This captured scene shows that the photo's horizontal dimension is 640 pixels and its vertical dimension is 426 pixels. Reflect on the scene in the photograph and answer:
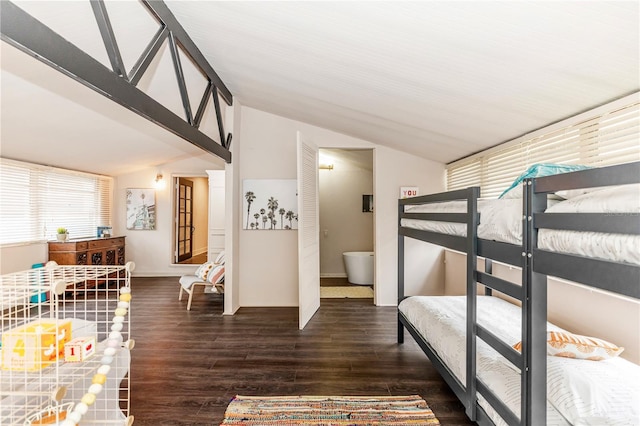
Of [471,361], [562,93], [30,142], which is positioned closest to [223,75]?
[30,142]

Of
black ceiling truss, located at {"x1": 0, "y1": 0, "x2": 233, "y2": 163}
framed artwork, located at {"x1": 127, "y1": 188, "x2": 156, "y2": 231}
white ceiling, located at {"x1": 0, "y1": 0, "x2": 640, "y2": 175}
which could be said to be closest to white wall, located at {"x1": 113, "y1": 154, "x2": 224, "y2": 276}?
framed artwork, located at {"x1": 127, "y1": 188, "x2": 156, "y2": 231}

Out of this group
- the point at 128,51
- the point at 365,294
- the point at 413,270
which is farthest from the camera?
the point at 365,294

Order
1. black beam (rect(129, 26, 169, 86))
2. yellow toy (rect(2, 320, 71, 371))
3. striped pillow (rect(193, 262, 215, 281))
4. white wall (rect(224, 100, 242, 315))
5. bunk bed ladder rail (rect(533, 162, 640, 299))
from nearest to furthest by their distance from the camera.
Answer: bunk bed ladder rail (rect(533, 162, 640, 299)) → yellow toy (rect(2, 320, 71, 371)) → black beam (rect(129, 26, 169, 86)) → white wall (rect(224, 100, 242, 315)) → striped pillow (rect(193, 262, 215, 281))

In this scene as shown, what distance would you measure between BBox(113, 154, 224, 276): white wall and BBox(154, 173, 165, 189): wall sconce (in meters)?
0.09

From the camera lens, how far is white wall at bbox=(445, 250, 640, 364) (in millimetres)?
1955

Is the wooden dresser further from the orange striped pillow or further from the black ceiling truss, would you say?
the orange striped pillow

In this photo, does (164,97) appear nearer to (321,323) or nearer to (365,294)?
(321,323)

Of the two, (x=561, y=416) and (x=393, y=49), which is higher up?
(x=393, y=49)

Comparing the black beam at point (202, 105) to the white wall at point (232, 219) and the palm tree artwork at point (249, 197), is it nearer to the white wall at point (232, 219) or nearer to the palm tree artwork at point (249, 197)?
the white wall at point (232, 219)

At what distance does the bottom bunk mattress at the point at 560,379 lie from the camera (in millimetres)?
1306

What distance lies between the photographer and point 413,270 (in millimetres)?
4770

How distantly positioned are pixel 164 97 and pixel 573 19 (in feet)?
11.8

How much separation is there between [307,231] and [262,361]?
166 centimetres

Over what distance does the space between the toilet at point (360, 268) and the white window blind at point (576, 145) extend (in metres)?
2.66
